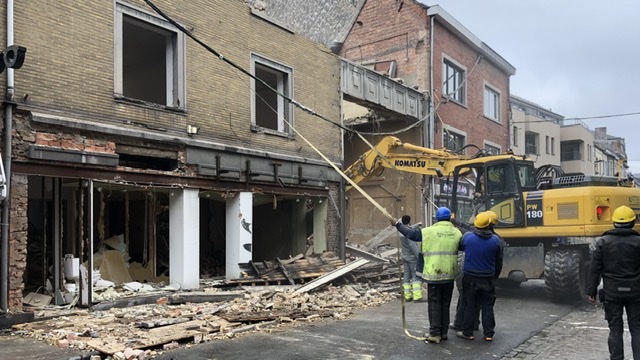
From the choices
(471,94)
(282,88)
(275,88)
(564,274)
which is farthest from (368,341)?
(471,94)

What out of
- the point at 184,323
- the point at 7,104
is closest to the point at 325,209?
the point at 184,323

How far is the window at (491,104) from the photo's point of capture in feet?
81.6

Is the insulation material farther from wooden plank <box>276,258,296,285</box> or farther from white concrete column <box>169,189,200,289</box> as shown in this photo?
wooden plank <box>276,258,296,285</box>

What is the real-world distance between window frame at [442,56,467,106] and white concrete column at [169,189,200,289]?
41.6ft

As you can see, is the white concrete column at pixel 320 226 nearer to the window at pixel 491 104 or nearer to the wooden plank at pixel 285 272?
the wooden plank at pixel 285 272

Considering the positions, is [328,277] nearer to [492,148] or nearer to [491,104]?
[492,148]

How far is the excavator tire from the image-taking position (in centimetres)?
1040

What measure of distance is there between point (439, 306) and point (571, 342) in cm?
191

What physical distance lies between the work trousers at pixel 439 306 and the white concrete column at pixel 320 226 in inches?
299

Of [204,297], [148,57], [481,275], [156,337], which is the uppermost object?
[148,57]

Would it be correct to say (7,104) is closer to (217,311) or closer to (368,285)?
(217,311)

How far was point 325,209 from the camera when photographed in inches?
599

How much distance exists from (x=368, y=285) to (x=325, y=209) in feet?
10.8

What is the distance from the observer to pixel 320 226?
1511cm
